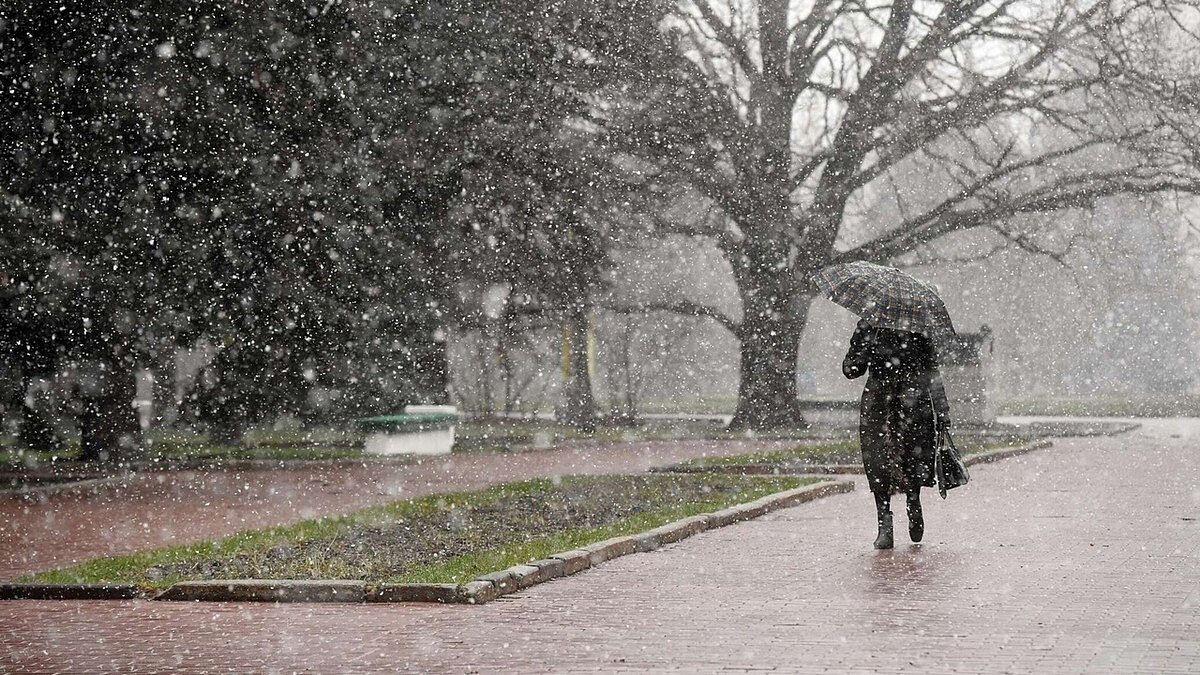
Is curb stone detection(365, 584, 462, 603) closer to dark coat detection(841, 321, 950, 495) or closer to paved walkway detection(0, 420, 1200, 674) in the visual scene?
paved walkway detection(0, 420, 1200, 674)

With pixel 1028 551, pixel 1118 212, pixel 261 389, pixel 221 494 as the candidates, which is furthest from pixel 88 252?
pixel 1118 212

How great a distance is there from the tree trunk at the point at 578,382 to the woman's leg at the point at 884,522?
21.8m

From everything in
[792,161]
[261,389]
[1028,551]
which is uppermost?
[792,161]

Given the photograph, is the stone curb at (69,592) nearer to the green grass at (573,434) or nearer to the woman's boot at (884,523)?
the woman's boot at (884,523)

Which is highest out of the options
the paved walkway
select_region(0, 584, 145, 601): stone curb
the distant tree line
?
the distant tree line

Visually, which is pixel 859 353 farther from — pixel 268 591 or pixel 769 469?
pixel 769 469

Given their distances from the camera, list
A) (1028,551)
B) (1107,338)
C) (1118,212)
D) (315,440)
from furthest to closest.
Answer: (1107,338) < (1118,212) < (315,440) < (1028,551)

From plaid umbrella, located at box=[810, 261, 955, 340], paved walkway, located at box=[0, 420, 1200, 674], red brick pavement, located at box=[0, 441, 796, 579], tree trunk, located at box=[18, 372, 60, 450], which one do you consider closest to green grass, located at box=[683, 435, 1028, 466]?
red brick pavement, located at box=[0, 441, 796, 579]

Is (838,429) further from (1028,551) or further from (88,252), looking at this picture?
(1028,551)

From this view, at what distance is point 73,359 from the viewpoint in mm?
22203

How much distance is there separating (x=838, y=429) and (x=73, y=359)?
53.3ft

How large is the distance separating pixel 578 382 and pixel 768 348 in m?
4.53

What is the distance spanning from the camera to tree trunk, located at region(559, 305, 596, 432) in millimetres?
34000

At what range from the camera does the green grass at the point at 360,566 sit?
9992 millimetres
